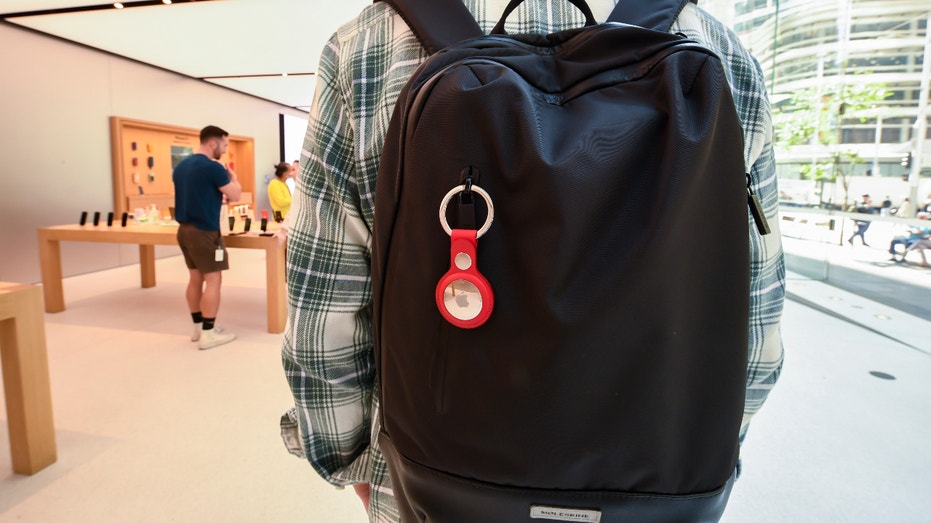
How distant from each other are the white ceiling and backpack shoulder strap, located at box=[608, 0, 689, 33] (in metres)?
4.62

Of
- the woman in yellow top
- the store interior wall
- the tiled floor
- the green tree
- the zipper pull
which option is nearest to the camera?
the zipper pull

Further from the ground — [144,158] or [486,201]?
[144,158]

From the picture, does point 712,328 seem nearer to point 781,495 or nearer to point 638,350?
point 638,350

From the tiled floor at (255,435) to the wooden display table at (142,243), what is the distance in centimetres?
32

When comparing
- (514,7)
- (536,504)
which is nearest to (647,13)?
(514,7)

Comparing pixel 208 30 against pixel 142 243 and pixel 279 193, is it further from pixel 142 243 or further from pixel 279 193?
pixel 142 243

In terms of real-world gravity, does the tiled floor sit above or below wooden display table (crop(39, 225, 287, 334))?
below

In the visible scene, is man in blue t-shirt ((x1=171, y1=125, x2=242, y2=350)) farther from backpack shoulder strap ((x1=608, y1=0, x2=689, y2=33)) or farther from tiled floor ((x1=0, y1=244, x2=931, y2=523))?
backpack shoulder strap ((x1=608, y1=0, x2=689, y2=33))

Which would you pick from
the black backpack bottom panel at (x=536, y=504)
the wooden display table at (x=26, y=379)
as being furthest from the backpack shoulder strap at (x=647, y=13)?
the wooden display table at (x=26, y=379)

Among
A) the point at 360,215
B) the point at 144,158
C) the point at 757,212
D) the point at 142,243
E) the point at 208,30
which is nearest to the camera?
the point at 757,212

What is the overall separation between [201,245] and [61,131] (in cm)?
391

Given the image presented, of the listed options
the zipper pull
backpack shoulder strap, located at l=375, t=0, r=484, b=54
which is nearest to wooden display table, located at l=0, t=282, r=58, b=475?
backpack shoulder strap, located at l=375, t=0, r=484, b=54

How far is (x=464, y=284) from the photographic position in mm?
453

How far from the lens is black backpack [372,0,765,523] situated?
43 centimetres
